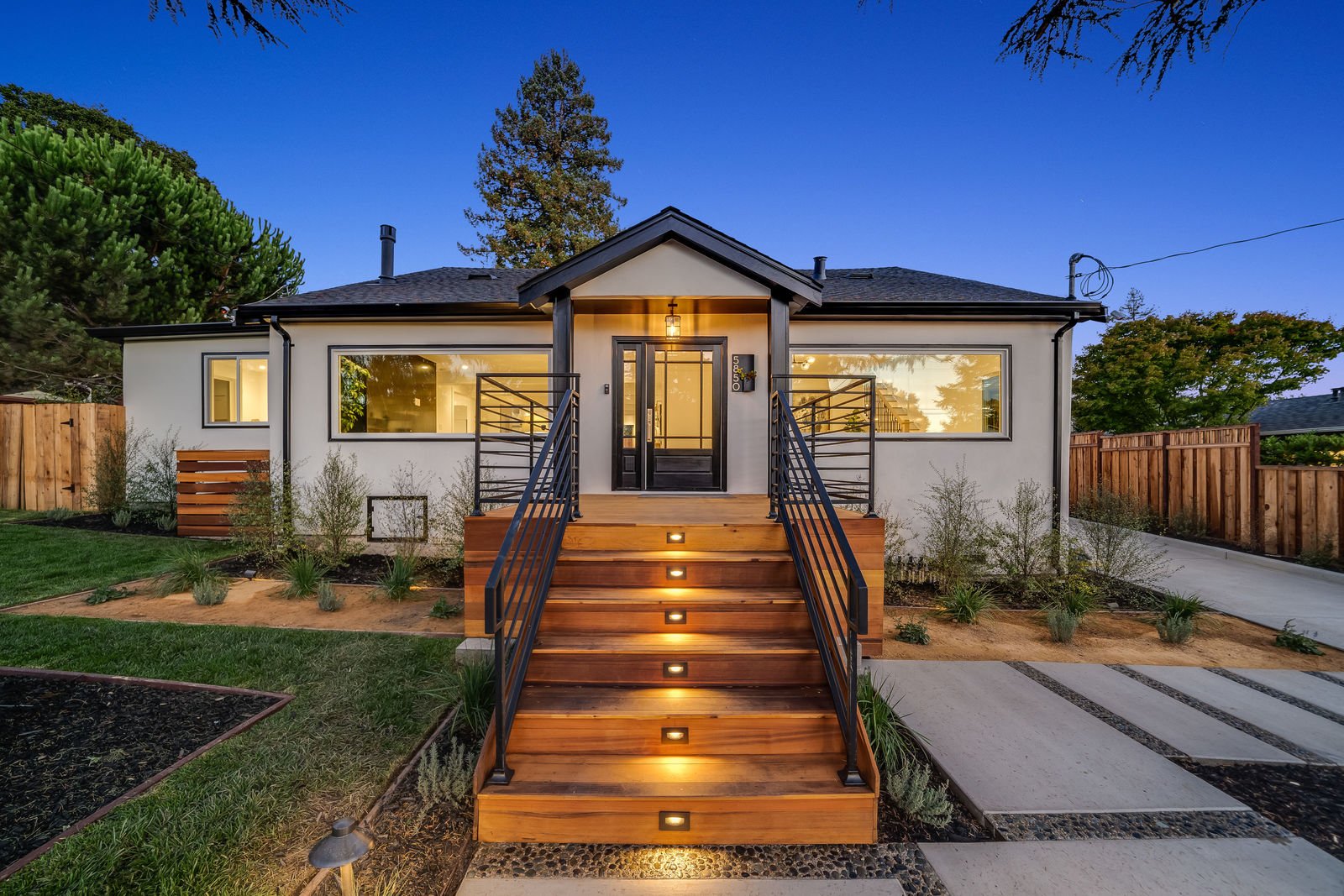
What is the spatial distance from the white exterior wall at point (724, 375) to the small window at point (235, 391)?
633 cm

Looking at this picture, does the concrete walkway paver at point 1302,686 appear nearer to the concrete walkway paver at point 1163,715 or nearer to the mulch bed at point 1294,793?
the concrete walkway paver at point 1163,715

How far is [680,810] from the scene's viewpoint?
2035 mm

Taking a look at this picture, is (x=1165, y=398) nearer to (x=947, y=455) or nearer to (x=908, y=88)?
(x=908, y=88)

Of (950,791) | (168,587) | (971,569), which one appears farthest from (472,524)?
(971,569)

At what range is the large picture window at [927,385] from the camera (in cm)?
675

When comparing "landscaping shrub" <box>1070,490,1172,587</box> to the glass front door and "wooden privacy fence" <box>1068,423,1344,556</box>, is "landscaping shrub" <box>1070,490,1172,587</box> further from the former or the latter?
the glass front door

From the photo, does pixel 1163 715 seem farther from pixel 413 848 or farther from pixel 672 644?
pixel 413 848

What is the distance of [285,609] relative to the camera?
15.8 ft

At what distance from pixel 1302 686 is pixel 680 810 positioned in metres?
4.73

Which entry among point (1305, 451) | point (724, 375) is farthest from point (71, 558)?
point (1305, 451)

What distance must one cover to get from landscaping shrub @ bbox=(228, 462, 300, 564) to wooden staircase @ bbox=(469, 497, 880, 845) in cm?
505

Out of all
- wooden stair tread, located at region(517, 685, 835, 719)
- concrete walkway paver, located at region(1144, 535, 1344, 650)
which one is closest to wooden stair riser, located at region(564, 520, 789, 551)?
wooden stair tread, located at region(517, 685, 835, 719)

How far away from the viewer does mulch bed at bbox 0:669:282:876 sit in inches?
80.9

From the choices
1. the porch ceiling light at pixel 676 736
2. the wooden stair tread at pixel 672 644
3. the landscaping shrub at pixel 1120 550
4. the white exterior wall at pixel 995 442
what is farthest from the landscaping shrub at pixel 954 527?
the porch ceiling light at pixel 676 736
